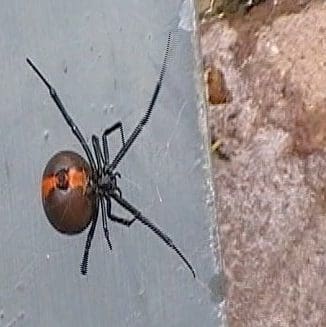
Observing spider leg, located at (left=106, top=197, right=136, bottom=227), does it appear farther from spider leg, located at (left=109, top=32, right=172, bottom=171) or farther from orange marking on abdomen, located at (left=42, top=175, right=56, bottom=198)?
orange marking on abdomen, located at (left=42, top=175, right=56, bottom=198)

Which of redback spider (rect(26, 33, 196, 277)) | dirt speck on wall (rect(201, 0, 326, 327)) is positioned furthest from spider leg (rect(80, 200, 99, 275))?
dirt speck on wall (rect(201, 0, 326, 327))

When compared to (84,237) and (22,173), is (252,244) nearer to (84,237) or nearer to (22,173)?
(84,237)

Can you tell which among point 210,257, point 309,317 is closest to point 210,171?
point 210,257

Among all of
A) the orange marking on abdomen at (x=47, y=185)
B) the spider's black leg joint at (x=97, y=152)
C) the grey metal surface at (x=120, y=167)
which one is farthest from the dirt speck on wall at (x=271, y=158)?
the orange marking on abdomen at (x=47, y=185)

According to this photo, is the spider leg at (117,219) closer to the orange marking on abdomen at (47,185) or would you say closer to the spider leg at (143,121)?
the spider leg at (143,121)

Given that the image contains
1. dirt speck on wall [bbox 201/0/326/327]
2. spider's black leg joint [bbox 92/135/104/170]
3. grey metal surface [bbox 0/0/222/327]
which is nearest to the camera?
grey metal surface [bbox 0/0/222/327]

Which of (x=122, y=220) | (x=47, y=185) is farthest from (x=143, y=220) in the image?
(x=47, y=185)
